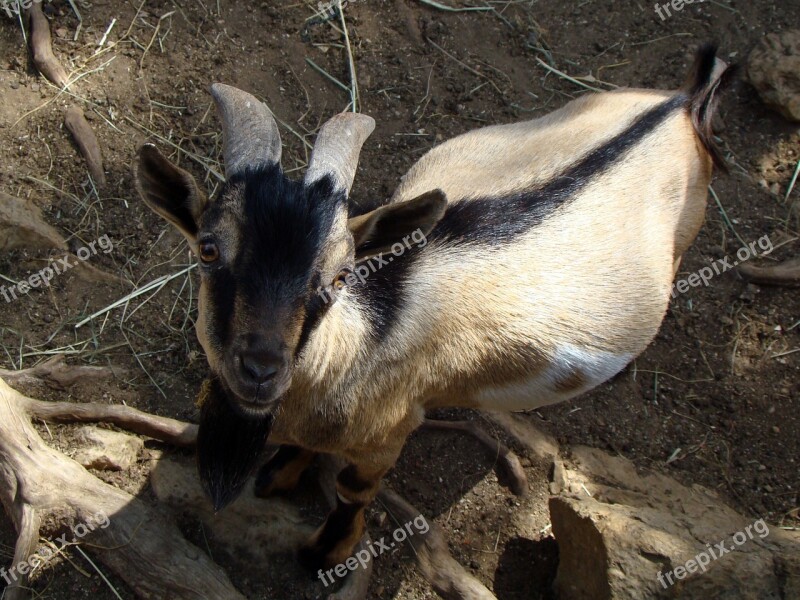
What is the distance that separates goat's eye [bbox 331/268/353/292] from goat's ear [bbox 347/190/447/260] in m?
0.17

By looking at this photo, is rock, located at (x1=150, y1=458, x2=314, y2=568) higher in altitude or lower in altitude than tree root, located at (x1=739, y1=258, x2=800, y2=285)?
lower

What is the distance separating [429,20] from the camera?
6020 mm

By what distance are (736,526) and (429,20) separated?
4299 millimetres

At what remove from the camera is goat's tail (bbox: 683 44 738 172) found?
14.3 ft

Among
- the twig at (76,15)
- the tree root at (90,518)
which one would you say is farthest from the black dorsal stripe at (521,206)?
the twig at (76,15)

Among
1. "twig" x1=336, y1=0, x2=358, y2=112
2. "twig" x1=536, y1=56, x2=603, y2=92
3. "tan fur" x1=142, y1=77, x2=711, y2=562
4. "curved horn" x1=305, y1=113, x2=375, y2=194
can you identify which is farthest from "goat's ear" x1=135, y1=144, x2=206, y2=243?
"twig" x1=536, y1=56, x2=603, y2=92

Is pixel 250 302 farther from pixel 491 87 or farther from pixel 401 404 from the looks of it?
pixel 491 87

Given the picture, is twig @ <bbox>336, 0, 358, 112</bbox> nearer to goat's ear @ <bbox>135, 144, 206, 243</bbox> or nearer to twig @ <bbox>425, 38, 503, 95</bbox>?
twig @ <bbox>425, 38, 503, 95</bbox>

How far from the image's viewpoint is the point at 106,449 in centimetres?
406

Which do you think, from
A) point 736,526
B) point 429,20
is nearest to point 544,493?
point 736,526

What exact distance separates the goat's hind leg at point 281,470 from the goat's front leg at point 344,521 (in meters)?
0.35

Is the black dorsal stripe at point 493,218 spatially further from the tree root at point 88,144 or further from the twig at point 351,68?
the tree root at point 88,144

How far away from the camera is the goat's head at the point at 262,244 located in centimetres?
274

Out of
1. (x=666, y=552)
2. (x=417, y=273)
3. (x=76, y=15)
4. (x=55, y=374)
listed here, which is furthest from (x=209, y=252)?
(x=76, y=15)
